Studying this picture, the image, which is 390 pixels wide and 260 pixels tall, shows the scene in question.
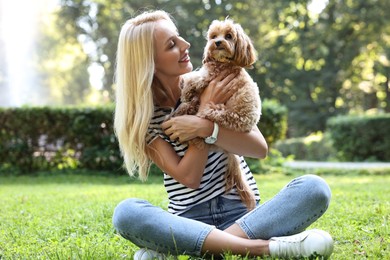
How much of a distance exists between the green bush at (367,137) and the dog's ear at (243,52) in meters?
13.8

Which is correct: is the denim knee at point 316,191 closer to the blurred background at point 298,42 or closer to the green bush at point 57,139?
the green bush at point 57,139

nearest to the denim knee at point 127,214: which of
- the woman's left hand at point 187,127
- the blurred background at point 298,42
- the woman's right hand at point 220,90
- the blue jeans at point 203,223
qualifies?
the blue jeans at point 203,223

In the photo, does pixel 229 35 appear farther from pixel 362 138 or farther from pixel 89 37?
pixel 89 37

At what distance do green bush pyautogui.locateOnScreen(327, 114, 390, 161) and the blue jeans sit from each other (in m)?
14.1

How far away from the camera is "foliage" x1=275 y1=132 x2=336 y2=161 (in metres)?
19.5

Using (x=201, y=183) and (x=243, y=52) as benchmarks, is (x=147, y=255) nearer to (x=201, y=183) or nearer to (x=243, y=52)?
(x=201, y=183)

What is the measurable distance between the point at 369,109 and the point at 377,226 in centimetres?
2725

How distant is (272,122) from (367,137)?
6.38m

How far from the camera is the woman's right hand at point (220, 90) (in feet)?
10.0

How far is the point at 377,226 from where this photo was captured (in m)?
3.68

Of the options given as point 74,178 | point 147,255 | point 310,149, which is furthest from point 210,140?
point 310,149

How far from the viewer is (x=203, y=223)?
2770 mm

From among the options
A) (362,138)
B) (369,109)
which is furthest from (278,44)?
(362,138)

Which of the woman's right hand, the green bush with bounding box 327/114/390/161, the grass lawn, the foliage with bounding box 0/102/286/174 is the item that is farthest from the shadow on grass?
the green bush with bounding box 327/114/390/161
